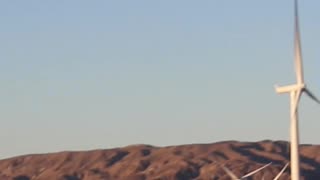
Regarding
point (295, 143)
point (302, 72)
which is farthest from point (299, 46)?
point (295, 143)

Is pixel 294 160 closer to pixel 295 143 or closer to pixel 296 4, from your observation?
pixel 295 143

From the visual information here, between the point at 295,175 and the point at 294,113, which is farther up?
the point at 294,113

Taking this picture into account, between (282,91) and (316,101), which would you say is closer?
(316,101)

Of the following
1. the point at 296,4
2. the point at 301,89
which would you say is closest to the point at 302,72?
the point at 301,89

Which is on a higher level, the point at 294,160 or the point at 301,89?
the point at 301,89

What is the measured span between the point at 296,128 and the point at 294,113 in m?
1.23

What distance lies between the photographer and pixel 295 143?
73.2 meters

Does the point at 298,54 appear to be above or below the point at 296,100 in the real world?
above

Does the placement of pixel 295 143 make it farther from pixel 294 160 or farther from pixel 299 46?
pixel 299 46

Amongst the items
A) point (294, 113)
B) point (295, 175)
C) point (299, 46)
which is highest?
point (299, 46)

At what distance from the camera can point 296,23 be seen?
72.6 m

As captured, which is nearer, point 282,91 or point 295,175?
point 295,175

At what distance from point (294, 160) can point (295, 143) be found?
1309mm

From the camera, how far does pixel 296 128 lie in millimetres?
Result: 73500
